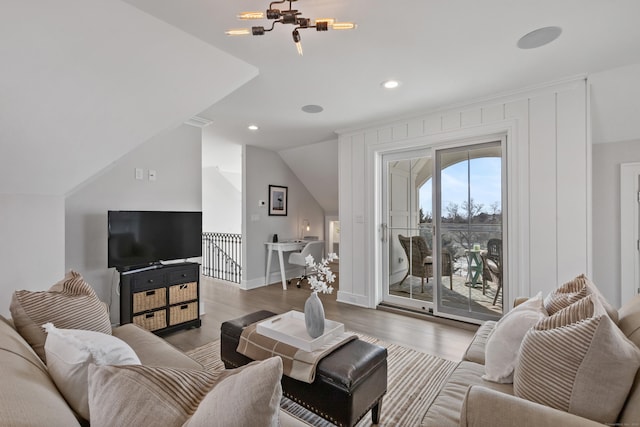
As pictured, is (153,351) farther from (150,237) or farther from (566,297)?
(566,297)

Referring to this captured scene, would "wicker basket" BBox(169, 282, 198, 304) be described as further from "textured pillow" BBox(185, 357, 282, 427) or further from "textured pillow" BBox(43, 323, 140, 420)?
"textured pillow" BBox(185, 357, 282, 427)

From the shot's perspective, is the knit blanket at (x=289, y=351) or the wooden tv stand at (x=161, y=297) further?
the wooden tv stand at (x=161, y=297)

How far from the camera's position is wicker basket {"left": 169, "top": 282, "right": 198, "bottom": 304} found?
316 cm

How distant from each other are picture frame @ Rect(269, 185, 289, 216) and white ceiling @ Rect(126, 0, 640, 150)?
7.70 feet

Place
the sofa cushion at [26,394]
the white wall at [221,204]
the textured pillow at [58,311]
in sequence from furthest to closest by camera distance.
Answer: the white wall at [221,204], the textured pillow at [58,311], the sofa cushion at [26,394]

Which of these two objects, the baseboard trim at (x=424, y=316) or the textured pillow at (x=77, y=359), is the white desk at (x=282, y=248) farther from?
the textured pillow at (x=77, y=359)

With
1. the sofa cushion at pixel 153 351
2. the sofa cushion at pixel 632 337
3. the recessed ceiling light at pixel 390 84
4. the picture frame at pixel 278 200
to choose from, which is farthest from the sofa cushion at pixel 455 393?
the picture frame at pixel 278 200

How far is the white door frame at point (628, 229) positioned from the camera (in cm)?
293

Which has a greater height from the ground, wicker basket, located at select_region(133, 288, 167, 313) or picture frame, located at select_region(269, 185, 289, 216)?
picture frame, located at select_region(269, 185, 289, 216)

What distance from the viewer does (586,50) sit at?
2.22 metres

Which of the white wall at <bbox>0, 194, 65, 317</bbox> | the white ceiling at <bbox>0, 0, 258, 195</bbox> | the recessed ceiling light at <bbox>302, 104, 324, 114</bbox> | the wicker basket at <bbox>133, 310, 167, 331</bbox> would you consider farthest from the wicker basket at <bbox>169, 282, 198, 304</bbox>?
the recessed ceiling light at <bbox>302, 104, 324, 114</bbox>

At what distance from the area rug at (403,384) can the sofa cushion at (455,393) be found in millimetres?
148

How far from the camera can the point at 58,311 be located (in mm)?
1394

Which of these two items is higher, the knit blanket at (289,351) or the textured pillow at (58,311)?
the textured pillow at (58,311)
